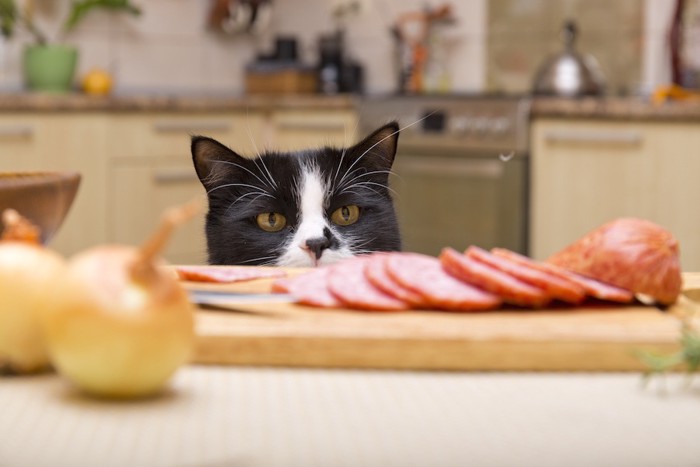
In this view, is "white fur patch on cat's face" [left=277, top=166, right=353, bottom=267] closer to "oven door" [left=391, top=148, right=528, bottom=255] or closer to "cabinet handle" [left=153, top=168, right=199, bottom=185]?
"oven door" [left=391, top=148, right=528, bottom=255]

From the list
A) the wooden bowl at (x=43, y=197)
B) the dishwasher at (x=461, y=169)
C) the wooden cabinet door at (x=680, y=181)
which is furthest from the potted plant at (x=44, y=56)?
the wooden bowl at (x=43, y=197)

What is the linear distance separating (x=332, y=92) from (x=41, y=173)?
3539 millimetres

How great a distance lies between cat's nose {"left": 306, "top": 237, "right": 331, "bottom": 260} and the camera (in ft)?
4.44

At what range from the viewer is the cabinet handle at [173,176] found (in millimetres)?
3832

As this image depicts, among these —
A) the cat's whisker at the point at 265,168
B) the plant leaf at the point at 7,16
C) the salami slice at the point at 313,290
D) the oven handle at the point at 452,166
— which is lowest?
the oven handle at the point at 452,166

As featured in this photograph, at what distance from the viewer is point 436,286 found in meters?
0.94

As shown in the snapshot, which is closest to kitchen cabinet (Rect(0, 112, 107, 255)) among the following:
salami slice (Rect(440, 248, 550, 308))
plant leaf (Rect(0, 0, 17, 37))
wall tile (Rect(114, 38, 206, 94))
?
plant leaf (Rect(0, 0, 17, 37))

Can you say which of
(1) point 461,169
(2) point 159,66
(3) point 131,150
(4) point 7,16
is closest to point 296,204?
(1) point 461,169

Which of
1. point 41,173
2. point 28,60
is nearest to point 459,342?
point 41,173

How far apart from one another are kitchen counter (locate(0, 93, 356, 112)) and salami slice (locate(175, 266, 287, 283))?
98.9 inches

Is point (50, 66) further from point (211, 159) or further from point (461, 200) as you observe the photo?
point (211, 159)

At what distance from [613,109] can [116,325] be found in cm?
280

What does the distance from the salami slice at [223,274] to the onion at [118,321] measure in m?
0.40

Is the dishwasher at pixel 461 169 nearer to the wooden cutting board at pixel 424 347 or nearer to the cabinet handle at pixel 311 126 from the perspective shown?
the cabinet handle at pixel 311 126
